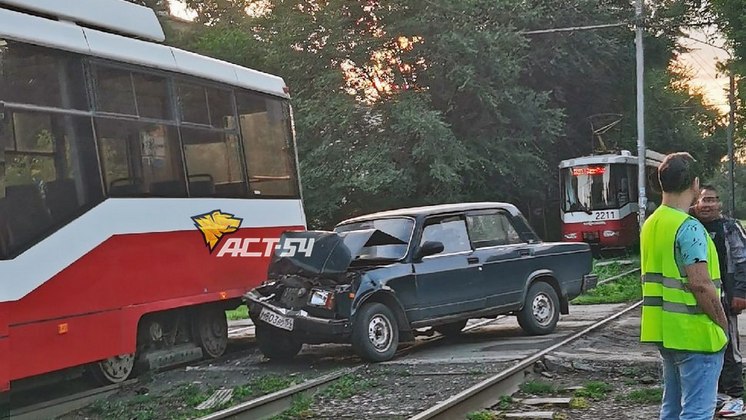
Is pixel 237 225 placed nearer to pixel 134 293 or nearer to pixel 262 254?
pixel 262 254

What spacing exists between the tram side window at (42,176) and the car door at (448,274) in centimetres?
382

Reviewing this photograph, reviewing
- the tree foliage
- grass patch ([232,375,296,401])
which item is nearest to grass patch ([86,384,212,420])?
grass patch ([232,375,296,401])

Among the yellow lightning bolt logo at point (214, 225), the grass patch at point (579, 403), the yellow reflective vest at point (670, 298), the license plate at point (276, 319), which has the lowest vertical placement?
the grass patch at point (579, 403)

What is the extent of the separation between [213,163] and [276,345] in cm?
231

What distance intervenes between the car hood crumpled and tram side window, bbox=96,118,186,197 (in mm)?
1336

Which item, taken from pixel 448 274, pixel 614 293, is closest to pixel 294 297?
pixel 448 274

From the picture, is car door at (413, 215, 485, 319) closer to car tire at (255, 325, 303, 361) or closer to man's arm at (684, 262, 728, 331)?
car tire at (255, 325, 303, 361)

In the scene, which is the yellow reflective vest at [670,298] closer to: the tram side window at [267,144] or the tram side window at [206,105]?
the tram side window at [206,105]

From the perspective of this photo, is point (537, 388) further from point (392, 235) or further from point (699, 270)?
point (699, 270)

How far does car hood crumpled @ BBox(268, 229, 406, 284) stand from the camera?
32.9ft

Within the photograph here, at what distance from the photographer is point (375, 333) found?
10117mm

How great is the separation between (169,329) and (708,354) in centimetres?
736

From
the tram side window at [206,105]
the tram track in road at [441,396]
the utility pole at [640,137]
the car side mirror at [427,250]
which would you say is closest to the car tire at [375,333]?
the tram track in road at [441,396]

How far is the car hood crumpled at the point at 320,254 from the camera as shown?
1004 cm
